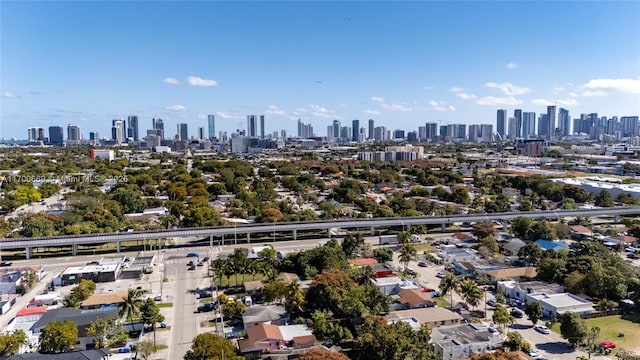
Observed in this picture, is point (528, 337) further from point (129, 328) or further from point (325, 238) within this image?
A: point (325, 238)

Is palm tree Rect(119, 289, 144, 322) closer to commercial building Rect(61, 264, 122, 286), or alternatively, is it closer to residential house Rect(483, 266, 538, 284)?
commercial building Rect(61, 264, 122, 286)

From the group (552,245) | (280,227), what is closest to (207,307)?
(280,227)

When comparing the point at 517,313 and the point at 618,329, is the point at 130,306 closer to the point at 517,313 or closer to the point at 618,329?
the point at 517,313

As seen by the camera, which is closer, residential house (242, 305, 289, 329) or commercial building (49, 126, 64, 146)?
residential house (242, 305, 289, 329)

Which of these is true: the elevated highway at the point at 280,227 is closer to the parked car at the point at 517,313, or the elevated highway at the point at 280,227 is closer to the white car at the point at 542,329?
the parked car at the point at 517,313

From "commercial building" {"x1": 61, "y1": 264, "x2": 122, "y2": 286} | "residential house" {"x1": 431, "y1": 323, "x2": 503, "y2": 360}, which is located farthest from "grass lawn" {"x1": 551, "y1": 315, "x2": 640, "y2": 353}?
"commercial building" {"x1": 61, "y1": 264, "x2": 122, "y2": 286}

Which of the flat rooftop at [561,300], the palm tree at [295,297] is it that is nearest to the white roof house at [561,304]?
the flat rooftop at [561,300]
